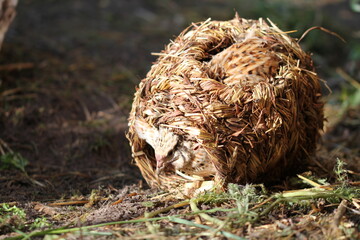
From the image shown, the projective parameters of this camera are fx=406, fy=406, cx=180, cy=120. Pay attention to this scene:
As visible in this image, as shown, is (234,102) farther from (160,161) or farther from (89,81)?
(89,81)

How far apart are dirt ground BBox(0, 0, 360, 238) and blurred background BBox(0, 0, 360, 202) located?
11mm

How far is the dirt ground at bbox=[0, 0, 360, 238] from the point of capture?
2.96m

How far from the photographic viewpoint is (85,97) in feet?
14.3

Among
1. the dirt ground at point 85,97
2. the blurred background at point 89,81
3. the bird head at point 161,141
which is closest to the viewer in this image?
the bird head at point 161,141

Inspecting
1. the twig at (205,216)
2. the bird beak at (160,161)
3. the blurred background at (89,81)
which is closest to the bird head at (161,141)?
the bird beak at (160,161)

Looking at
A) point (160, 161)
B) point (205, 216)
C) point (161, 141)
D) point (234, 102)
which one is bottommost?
point (205, 216)

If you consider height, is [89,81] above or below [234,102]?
below

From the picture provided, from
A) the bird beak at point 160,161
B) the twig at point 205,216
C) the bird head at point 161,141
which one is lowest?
the twig at point 205,216

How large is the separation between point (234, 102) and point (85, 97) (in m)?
2.38

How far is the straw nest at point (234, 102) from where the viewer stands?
239cm

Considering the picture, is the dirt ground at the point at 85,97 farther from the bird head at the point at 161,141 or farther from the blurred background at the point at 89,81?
the bird head at the point at 161,141

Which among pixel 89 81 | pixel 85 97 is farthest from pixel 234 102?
pixel 89 81

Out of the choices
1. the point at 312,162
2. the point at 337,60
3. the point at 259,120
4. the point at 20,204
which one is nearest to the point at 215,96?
the point at 259,120

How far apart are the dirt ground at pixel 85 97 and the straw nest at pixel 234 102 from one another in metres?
0.48
